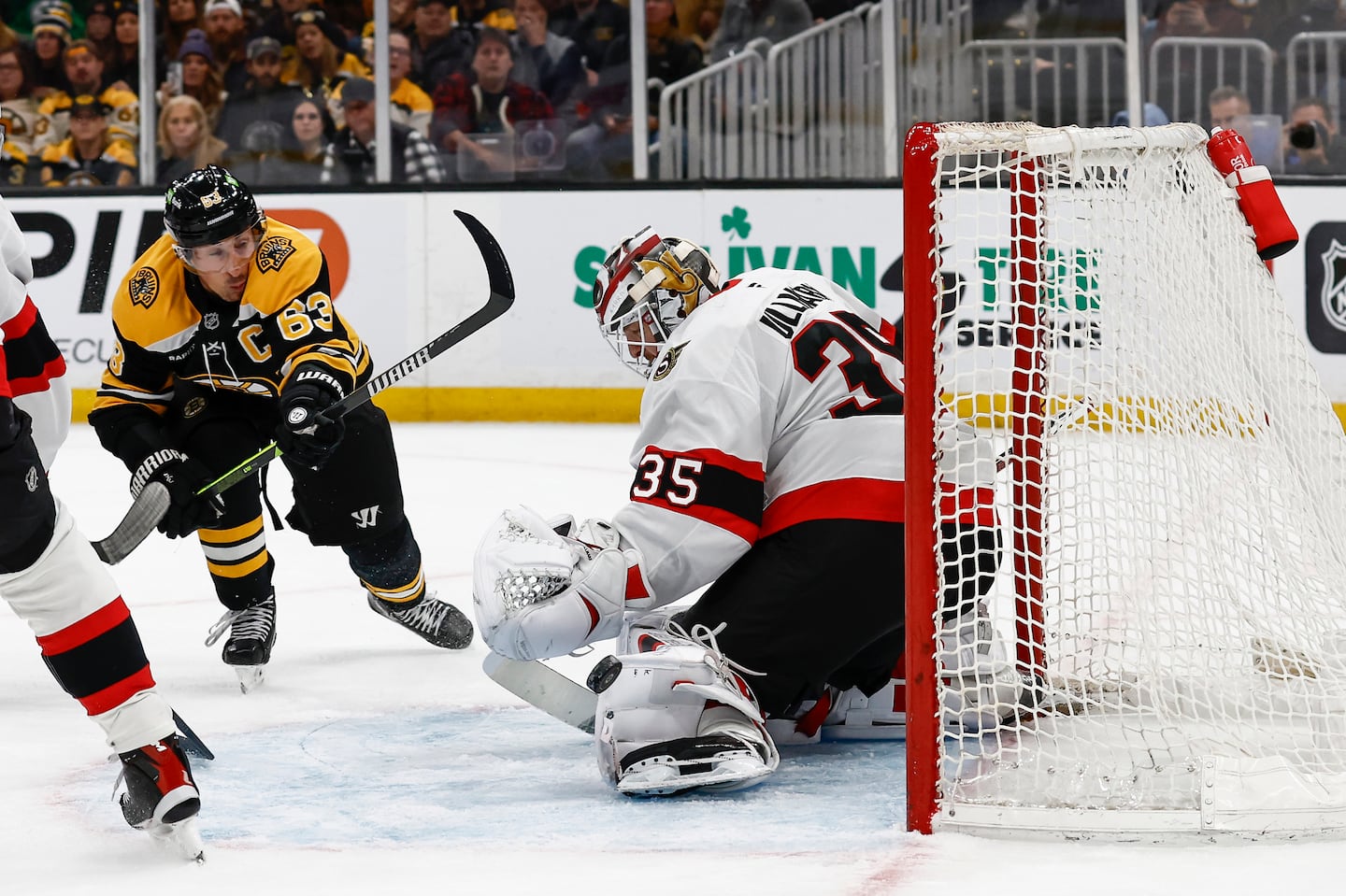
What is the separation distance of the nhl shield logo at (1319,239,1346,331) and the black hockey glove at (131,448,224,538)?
421 cm

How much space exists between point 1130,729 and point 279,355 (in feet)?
5.02

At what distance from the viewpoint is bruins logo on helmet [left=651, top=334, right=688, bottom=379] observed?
2227mm

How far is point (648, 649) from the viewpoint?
2.19 metres

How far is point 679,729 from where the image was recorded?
7.04 ft

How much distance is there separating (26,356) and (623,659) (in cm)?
83

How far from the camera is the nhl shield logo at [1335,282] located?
5.79m

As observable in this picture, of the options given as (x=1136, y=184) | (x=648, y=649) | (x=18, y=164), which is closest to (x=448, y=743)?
(x=648, y=649)

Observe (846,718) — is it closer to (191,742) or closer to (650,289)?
(650,289)

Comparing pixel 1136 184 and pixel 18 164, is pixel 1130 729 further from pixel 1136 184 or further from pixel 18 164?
pixel 18 164

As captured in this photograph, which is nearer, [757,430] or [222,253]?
[757,430]

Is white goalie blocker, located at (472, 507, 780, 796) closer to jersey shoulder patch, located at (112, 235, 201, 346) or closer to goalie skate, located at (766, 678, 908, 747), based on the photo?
goalie skate, located at (766, 678, 908, 747)

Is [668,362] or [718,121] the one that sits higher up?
[718,121]

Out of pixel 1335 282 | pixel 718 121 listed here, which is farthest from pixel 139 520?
pixel 1335 282

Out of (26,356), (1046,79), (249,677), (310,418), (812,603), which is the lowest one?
(249,677)
